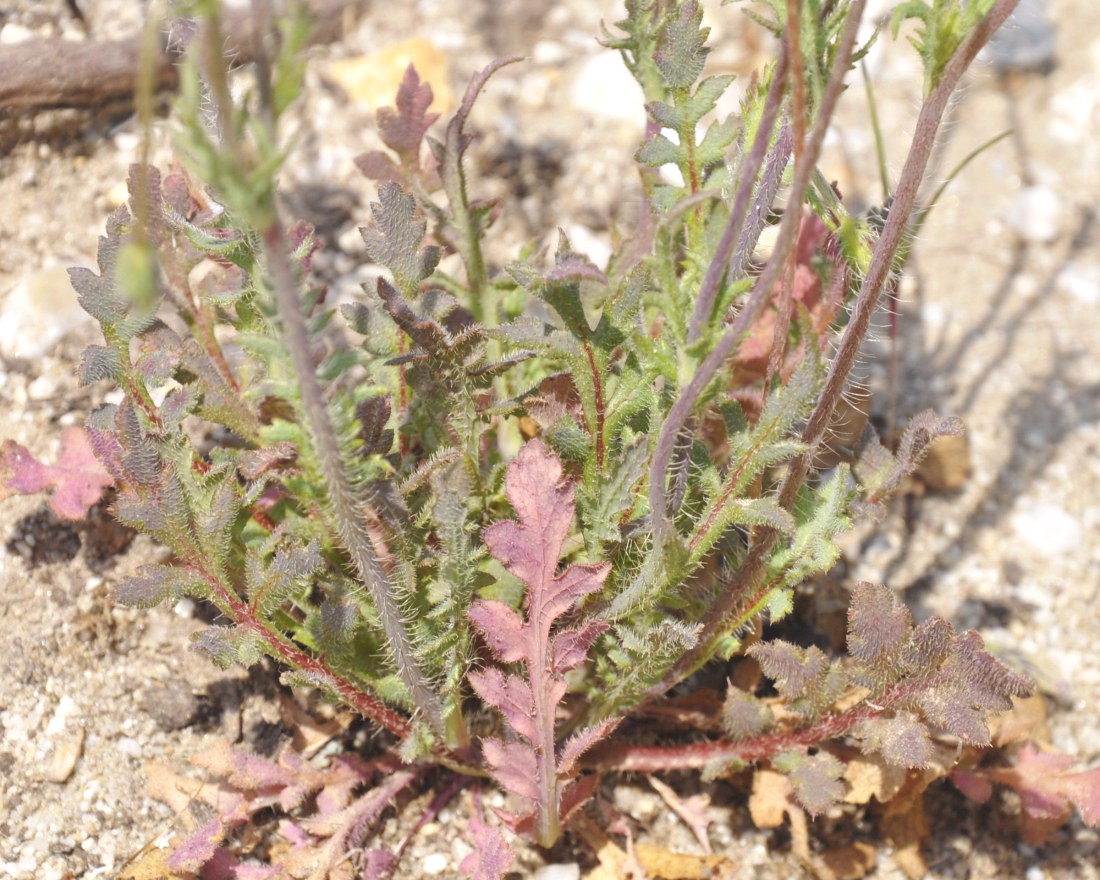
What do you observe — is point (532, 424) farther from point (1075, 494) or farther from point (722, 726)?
point (1075, 494)

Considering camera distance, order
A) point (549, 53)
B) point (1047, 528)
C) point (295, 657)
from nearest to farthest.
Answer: point (295, 657) → point (1047, 528) → point (549, 53)

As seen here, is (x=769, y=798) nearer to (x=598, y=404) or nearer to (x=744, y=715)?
(x=744, y=715)

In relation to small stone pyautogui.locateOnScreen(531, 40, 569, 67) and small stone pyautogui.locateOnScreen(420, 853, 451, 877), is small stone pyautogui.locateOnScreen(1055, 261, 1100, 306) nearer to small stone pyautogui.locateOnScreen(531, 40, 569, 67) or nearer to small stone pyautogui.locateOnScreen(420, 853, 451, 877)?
small stone pyautogui.locateOnScreen(531, 40, 569, 67)

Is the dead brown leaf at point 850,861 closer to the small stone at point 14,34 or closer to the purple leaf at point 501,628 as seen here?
the purple leaf at point 501,628

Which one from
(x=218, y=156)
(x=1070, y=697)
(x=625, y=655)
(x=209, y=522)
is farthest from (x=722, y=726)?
(x=218, y=156)

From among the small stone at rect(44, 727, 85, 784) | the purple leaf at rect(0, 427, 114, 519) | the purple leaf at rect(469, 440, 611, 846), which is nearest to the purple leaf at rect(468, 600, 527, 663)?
the purple leaf at rect(469, 440, 611, 846)

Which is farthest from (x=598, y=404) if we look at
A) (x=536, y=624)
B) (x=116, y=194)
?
(x=116, y=194)

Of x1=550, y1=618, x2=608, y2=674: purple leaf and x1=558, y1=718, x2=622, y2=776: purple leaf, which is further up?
x1=550, y1=618, x2=608, y2=674: purple leaf
